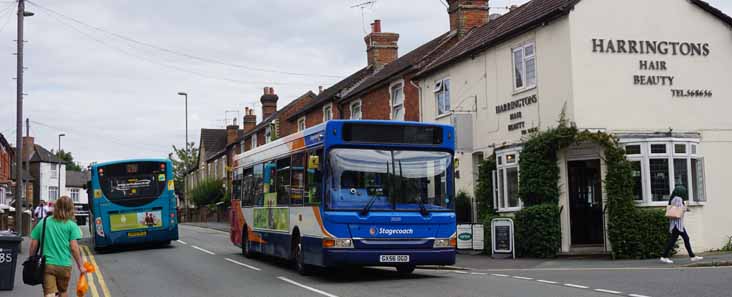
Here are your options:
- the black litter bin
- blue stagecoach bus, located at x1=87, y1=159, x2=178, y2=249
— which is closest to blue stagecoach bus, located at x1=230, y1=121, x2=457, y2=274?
the black litter bin

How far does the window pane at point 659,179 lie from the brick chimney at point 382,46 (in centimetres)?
2182

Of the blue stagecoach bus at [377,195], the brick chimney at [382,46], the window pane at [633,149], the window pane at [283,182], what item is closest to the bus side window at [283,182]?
the window pane at [283,182]

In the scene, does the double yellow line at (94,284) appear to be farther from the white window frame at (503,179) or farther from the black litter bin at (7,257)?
the white window frame at (503,179)

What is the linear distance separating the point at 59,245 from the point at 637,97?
14.9 m

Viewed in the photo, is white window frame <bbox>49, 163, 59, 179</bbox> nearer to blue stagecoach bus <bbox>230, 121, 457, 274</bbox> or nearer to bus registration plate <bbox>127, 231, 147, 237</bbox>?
bus registration plate <bbox>127, 231, 147, 237</bbox>

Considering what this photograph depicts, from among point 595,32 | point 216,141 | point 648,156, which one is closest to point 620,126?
point 648,156

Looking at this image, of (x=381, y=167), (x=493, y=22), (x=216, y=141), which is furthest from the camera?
(x=216, y=141)

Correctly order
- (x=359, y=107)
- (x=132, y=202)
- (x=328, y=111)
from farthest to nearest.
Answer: (x=328, y=111) < (x=359, y=107) < (x=132, y=202)

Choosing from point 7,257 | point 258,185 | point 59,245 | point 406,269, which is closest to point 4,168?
point 258,185

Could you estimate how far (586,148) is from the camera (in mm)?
20250

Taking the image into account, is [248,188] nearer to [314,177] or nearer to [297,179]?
[297,179]

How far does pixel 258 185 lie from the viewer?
19484 millimetres

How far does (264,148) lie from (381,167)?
5452 mm

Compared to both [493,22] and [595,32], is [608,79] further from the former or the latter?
[493,22]
